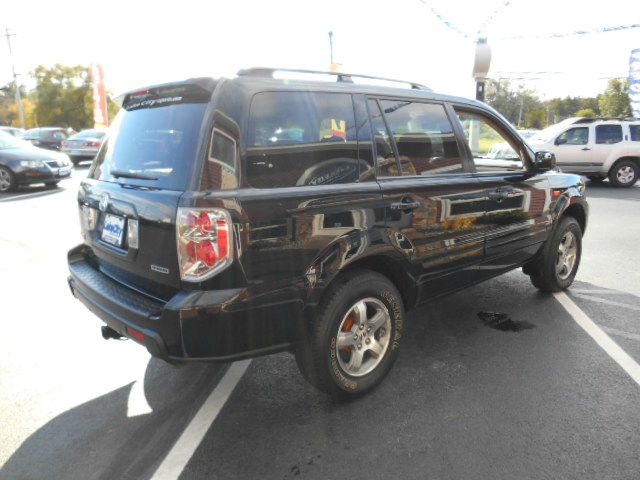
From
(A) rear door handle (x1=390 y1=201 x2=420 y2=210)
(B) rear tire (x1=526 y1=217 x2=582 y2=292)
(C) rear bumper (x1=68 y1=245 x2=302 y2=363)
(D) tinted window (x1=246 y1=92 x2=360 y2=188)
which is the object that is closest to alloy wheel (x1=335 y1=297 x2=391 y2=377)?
(C) rear bumper (x1=68 y1=245 x2=302 y2=363)

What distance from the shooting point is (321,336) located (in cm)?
262

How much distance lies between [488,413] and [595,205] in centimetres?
962

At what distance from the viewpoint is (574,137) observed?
13.9m

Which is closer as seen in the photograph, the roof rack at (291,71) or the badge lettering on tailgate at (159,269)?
the badge lettering on tailgate at (159,269)

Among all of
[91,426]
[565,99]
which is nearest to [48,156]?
[91,426]

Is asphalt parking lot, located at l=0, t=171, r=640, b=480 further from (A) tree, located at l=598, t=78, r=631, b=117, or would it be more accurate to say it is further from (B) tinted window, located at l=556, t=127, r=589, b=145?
(A) tree, located at l=598, t=78, r=631, b=117

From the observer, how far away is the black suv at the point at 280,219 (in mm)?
2275

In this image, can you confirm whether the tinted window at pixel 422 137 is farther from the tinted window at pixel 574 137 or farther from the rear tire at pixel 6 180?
the tinted window at pixel 574 137

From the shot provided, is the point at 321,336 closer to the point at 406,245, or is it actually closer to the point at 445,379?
the point at 406,245

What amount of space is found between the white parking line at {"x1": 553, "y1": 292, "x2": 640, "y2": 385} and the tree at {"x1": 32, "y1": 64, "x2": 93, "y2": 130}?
60202 mm

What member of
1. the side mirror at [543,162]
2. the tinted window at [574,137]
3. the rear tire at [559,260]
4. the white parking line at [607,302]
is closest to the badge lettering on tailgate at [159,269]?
the side mirror at [543,162]

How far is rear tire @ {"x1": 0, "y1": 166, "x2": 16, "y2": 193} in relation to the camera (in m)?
11.8

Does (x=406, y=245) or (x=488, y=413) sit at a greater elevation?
(x=406, y=245)

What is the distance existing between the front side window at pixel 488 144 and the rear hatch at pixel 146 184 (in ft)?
6.95
